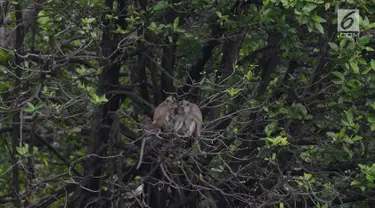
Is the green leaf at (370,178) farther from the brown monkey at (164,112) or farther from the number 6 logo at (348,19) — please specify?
the brown monkey at (164,112)

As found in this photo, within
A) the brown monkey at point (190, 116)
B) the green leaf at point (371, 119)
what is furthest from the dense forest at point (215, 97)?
the brown monkey at point (190, 116)

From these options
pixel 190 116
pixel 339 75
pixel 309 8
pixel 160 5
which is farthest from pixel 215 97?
pixel 309 8

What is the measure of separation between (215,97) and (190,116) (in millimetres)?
550

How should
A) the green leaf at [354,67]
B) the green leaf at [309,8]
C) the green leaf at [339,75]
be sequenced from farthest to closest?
1. the green leaf at [339,75]
2. the green leaf at [354,67]
3. the green leaf at [309,8]

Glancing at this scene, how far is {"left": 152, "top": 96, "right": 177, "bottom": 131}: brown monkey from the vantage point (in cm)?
796

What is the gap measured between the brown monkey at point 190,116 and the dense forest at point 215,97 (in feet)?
0.50

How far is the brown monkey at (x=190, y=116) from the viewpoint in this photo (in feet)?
25.7

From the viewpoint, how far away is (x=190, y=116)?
793 cm

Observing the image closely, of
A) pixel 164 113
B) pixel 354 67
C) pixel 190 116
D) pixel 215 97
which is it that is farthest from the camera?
pixel 164 113

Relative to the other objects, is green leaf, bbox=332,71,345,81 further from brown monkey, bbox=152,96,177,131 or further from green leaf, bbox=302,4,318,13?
brown monkey, bbox=152,96,177,131

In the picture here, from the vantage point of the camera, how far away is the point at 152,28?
291 inches

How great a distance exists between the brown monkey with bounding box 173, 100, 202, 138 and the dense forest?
0.50ft

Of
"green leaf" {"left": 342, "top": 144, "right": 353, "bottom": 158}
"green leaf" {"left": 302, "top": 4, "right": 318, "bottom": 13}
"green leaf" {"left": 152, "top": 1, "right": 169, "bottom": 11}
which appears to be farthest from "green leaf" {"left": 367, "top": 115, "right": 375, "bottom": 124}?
"green leaf" {"left": 152, "top": 1, "right": 169, "bottom": 11}

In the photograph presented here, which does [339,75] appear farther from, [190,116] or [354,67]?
[190,116]
